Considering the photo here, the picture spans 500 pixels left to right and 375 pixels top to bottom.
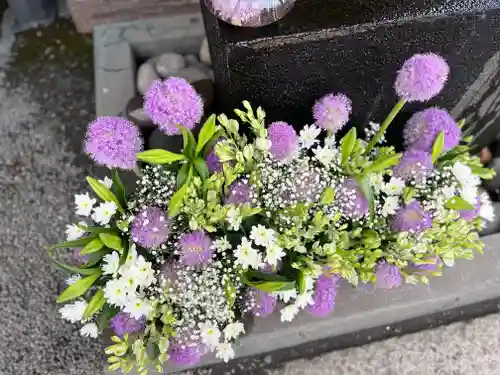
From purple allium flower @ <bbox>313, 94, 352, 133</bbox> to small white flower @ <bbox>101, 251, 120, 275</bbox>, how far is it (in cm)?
45

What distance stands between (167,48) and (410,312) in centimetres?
96

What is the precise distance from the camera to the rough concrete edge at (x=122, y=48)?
1589mm

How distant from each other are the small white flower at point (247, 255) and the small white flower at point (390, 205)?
0.27 m

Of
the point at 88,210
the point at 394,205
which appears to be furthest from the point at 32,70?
the point at 394,205

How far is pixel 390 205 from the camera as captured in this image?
45.1 inches

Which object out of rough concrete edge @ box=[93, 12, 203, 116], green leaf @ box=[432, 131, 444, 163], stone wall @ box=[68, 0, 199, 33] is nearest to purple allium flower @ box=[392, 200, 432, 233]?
green leaf @ box=[432, 131, 444, 163]

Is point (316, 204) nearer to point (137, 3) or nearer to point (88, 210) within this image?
point (88, 210)

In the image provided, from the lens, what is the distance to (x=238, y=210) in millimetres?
1066

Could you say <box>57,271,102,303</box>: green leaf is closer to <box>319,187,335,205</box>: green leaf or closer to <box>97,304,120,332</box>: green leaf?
<box>97,304,120,332</box>: green leaf

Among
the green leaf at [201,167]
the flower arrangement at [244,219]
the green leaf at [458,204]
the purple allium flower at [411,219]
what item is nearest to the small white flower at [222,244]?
the flower arrangement at [244,219]

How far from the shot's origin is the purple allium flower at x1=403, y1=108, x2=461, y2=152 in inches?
46.3

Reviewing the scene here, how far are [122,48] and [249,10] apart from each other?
0.73 meters


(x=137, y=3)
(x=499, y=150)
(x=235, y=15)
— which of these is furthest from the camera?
(x=137, y=3)

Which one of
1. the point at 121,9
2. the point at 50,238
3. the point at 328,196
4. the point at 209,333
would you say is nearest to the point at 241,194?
the point at 328,196
